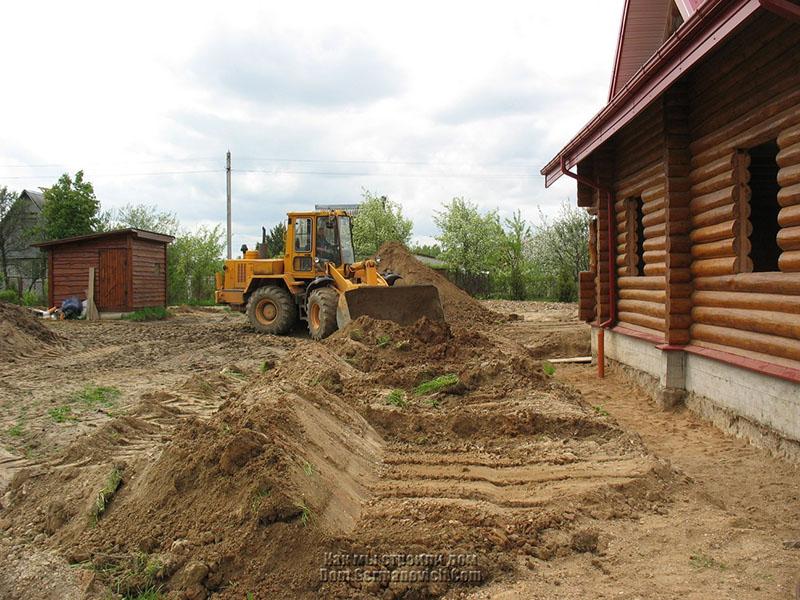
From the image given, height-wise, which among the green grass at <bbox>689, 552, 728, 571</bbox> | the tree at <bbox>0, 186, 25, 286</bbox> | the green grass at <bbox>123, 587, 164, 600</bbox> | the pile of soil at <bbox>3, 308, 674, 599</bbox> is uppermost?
the tree at <bbox>0, 186, 25, 286</bbox>

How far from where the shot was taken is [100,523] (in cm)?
423

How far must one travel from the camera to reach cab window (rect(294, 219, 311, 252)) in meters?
16.3

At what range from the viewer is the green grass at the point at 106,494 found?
4352 millimetres

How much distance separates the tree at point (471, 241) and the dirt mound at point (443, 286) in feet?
35.2

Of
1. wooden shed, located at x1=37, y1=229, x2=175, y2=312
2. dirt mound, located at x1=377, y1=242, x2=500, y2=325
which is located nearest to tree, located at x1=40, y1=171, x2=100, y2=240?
wooden shed, located at x1=37, y1=229, x2=175, y2=312

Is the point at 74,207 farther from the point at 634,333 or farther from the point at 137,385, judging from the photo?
the point at 634,333

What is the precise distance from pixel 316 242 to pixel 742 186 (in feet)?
37.0

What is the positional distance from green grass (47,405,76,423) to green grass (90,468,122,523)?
306 cm

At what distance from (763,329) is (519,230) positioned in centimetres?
3349

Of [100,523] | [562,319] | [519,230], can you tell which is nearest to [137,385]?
[100,523]

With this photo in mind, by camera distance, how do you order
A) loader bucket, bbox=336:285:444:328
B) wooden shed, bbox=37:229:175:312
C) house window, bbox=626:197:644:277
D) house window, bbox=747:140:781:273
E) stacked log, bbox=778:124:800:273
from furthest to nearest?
wooden shed, bbox=37:229:175:312
loader bucket, bbox=336:285:444:328
house window, bbox=626:197:644:277
house window, bbox=747:140:781:273
stacked log, bbox=778:124:800:273

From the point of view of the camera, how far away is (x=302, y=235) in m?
16.4

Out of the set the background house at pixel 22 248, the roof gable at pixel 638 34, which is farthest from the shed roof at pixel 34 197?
the roof gable at pixel 638 34

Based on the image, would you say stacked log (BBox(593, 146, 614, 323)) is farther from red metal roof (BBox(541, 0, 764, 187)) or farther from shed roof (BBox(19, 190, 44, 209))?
shed roof (BBox(19, 190, 44, 209))
